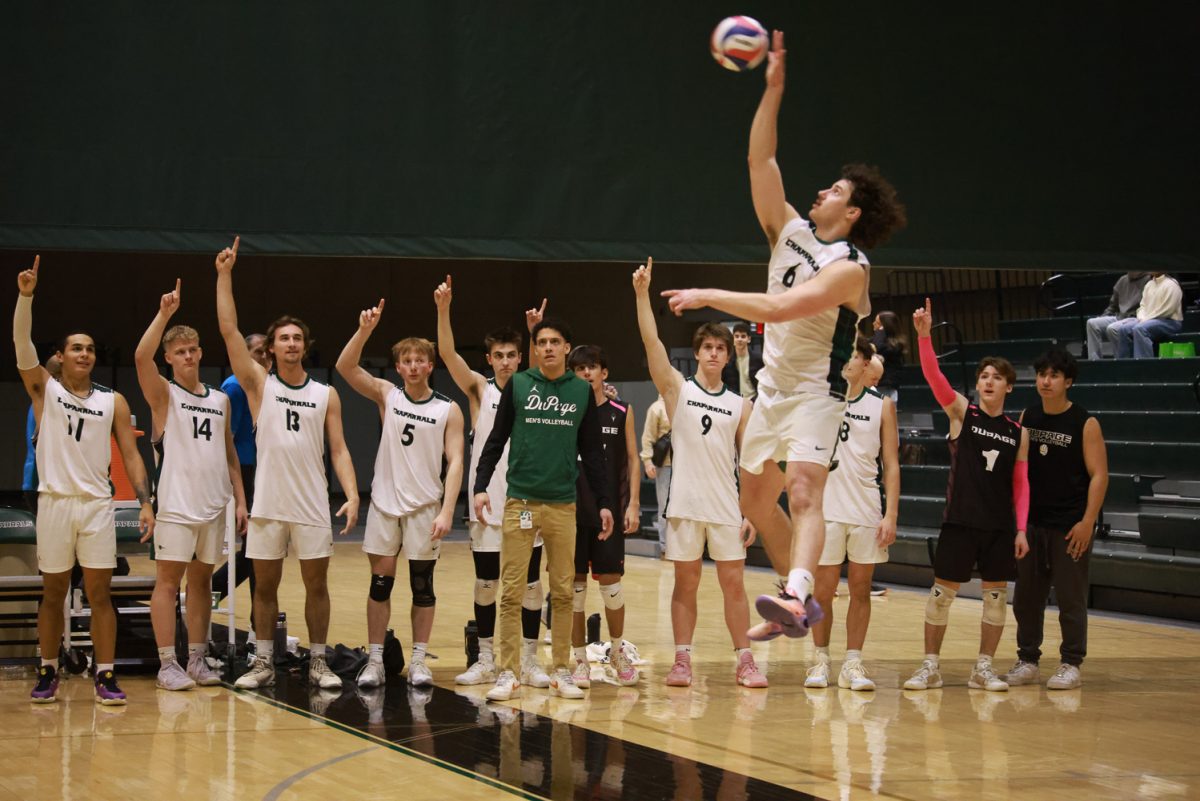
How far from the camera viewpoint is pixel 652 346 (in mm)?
6930

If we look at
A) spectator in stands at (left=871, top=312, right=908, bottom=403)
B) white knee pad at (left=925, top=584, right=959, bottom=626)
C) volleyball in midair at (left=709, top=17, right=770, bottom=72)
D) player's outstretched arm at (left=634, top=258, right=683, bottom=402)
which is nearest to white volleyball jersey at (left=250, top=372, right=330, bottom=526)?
player's outstretched arm at (left=634, top=258, right=683, bottom=402)

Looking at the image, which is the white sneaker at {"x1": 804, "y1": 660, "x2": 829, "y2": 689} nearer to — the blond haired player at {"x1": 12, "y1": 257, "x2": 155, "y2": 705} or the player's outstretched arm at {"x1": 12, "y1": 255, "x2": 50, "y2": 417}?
the blond haired player at {"x1": 12, "y1": 257, "x2": 155, "y2": 705}

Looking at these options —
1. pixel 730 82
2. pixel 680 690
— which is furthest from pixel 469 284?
pixel 680 690

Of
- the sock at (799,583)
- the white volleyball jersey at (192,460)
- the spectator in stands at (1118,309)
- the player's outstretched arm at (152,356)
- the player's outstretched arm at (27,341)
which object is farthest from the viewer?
the spectator in stands at (1118,309)

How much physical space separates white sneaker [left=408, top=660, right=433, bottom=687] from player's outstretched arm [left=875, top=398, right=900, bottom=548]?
2532 mm

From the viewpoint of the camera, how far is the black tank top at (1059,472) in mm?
7480

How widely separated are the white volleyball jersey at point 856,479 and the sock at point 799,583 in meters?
2.34

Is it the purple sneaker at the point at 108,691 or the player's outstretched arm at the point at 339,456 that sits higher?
the player's outstretched arm at the point at 339,456

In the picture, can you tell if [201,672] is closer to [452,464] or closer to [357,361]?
[452,464]

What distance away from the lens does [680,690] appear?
719cm

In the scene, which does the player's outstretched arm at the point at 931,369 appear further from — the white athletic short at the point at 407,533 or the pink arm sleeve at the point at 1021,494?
the white athletic short at the point at 407,533

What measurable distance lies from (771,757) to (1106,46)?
5.54m

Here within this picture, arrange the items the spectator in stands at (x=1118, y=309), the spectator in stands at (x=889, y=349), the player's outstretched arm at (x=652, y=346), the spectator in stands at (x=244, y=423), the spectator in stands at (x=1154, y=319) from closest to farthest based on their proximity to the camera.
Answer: the player's outstretched arm at (x=652, y=346), the spectator in stands at (x=244, y=423), the spectator in stands at (x=889, y=349), the spectator in stands at (x=1154, y=319), the spectator in stands at (x=1118, y=309)

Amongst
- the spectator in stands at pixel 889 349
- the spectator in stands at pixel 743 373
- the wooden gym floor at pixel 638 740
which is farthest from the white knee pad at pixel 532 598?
the spectator in stands at pixel 889 349
